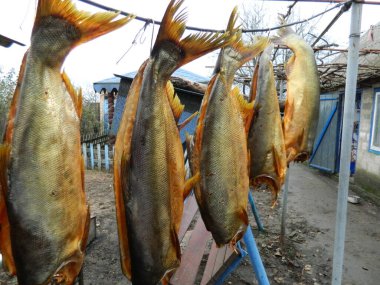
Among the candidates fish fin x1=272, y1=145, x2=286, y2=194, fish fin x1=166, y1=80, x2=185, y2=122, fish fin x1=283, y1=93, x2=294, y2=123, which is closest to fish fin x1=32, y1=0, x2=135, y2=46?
fish fin x1=166, y1=80, x2=185, y2=122

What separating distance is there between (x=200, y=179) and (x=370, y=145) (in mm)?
8796

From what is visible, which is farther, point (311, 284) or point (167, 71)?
point (311, 284)

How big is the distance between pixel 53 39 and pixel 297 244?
5.36 metres

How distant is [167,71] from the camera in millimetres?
1213

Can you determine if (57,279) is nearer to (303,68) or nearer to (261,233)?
(303,68)

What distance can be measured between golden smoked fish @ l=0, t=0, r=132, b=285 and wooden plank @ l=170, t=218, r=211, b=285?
183 cm

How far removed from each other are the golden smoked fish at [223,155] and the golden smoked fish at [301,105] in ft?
1.61

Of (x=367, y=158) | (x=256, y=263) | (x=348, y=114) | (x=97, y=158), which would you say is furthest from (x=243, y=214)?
(x=97, y=158)

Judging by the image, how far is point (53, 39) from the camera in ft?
3.56

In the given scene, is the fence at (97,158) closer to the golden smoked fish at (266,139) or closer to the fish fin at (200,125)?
the golden smoked fish at (266,139)

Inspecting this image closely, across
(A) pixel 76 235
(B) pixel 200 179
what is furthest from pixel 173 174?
(A) pixel 76 235

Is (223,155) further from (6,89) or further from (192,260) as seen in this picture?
(6,89)

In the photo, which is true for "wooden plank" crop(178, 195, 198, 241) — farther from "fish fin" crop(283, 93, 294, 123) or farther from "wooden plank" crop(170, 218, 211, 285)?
"fish fin" crop(283, 93, 294, 123)

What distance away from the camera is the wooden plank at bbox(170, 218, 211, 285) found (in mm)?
2765
